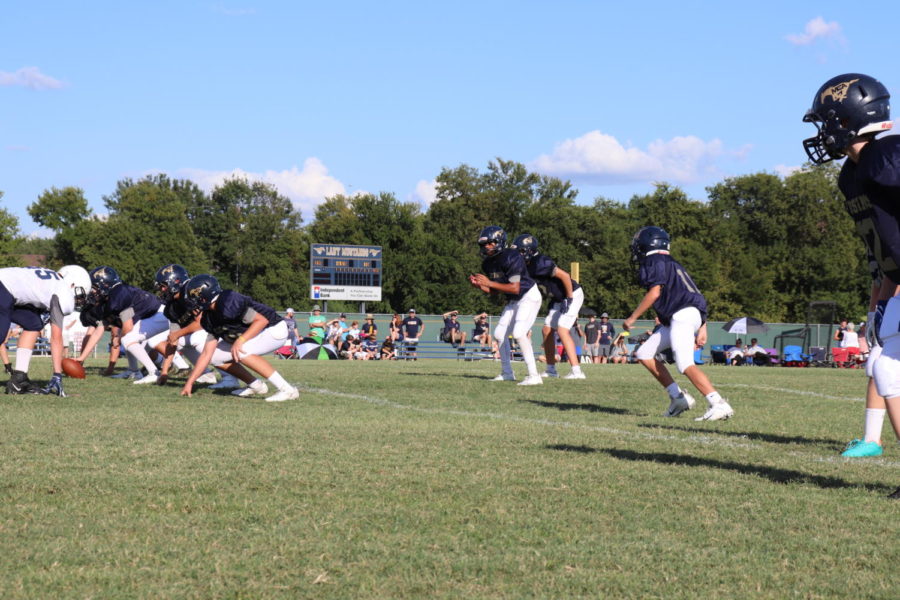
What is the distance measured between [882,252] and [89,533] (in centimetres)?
421

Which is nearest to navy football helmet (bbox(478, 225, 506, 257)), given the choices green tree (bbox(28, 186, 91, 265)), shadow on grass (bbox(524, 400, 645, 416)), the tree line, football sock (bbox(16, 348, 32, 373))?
shadow on grass (bbox(524, 400, 645, 416))

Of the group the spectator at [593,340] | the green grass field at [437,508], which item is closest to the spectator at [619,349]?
the spectator at [593,340]

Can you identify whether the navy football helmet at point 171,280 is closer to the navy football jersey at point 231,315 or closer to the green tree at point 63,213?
the navy football jersey at point 231,315

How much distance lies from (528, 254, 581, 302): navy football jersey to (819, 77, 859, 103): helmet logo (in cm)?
979

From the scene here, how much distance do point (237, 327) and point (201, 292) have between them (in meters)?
0.63

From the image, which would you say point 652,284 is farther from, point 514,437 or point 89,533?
point 89,533

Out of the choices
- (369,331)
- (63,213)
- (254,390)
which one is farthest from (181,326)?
(63,213)

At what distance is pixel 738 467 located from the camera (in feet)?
21.1

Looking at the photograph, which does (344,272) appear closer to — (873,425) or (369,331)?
(369,331)

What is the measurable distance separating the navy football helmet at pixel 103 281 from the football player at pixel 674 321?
7.78 meters

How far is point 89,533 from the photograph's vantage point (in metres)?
4.35

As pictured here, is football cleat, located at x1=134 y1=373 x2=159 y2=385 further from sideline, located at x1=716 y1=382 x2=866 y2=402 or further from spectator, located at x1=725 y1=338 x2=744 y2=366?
spectator, located at x1=725 y1=338 x2=744 y2=366

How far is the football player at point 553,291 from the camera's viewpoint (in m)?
15.7

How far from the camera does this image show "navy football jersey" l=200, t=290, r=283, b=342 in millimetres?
11375
